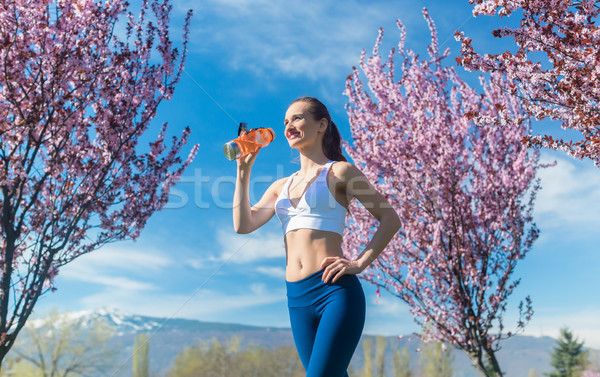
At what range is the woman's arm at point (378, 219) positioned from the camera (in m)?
2.39

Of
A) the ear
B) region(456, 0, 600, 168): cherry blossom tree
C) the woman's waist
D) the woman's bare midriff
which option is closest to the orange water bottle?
the ear

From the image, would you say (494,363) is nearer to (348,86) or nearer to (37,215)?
(348,86)

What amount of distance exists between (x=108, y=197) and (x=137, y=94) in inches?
57.2

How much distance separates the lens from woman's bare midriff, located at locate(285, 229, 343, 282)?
2520 mm

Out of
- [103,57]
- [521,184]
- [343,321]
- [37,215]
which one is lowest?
[343,321]

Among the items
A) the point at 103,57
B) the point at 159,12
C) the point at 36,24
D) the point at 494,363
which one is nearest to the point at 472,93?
the point at 494,363

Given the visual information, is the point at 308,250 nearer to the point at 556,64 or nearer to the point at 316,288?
the point at 316,288

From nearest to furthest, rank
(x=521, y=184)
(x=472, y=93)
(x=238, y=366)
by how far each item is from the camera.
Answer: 1. (x=521, y=184)
2. (x=472, y=93)
3. (x=238, y=366)

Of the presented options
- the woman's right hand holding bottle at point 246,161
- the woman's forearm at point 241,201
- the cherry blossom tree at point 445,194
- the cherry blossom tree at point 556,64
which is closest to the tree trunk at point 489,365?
the cherry blossom tree at point 445,194

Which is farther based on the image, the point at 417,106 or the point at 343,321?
the point at 417,106

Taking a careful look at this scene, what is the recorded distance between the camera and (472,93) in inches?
340

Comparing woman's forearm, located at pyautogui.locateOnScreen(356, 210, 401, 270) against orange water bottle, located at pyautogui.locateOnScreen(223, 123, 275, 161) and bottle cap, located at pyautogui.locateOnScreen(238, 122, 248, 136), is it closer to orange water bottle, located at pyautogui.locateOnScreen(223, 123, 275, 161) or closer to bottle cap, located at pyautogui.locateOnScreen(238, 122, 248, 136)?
orange water bottle, located at pyautogui.locateOnScreen(223, 123, 275, 161)

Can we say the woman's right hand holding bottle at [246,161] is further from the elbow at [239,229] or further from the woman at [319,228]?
the elbow at [239,229]

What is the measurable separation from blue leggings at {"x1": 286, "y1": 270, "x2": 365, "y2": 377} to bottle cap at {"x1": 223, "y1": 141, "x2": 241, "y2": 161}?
2.60 ft
